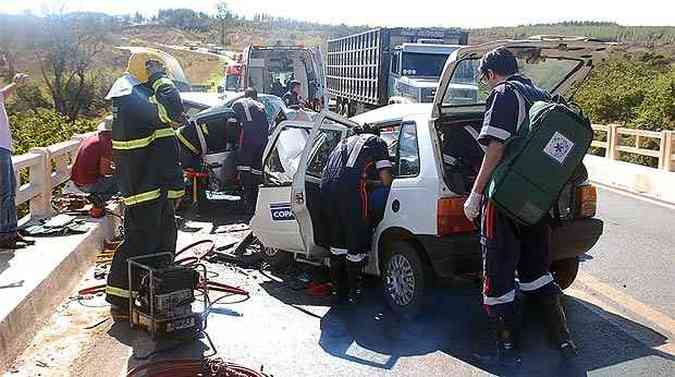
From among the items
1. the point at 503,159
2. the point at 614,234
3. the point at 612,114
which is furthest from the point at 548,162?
the point at 612,114

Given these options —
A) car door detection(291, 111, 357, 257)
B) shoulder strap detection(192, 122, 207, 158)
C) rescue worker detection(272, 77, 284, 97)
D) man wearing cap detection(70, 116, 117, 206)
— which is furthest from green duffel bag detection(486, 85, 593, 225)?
rescue worker detection(272, 77, 284, 97)

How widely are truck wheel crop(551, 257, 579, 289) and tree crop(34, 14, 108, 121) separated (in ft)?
120

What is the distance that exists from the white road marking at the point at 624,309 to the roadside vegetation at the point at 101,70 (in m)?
2.10

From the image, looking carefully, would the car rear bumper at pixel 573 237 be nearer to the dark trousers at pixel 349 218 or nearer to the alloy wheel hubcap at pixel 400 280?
the alloy wheel hubcap at pixel 400 280

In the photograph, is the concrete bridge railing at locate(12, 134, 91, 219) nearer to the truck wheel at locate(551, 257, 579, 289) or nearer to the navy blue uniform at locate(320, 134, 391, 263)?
the navy blue uniform at locate(320, 134, 391, 263)

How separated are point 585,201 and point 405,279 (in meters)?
1.56

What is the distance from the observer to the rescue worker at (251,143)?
973cm

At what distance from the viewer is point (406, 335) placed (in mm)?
5500

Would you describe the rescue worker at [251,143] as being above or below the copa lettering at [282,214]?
above

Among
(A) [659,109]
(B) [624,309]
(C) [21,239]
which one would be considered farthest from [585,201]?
(A) [659,109]

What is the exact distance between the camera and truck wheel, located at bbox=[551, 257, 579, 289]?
608 cm

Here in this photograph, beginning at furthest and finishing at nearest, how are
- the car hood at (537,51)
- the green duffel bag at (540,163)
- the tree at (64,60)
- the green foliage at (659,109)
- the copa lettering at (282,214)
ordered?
the tree at (64,60), the green foliage at (659,109), the copa lettering at (282,214), the car hood at (537,51), the green duffel bag at (540,163)

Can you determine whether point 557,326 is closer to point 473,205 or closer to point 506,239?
point 506,239

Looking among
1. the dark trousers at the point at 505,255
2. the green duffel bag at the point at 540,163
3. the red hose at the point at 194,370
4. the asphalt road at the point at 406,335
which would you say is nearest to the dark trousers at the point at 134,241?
the asphalt road at the point at 406,335
